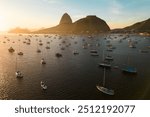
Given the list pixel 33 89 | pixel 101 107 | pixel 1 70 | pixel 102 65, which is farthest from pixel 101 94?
pixel 1 70

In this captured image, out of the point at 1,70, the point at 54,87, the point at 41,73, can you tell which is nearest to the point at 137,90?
the point at 54,87

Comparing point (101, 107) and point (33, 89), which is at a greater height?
point (101, 107)

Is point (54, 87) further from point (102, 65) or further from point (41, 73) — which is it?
point (102, 65)

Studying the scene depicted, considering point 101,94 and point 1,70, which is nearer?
point 101,94

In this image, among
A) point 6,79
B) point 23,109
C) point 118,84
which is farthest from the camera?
point 6,79

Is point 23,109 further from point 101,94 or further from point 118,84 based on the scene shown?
point 118,84

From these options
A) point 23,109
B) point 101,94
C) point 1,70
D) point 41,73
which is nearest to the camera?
point 23,109

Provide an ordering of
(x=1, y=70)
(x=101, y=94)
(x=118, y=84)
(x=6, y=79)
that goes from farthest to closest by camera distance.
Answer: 1. (x=1, y=70)
2. (x=6, y=79)
3. (x=118, y=84)
4. (x=101, y=94)

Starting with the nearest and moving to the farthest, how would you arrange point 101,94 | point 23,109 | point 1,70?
1. point 23,109
2. point 101,94
3. point 1,70

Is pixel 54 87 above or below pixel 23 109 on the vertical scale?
below
